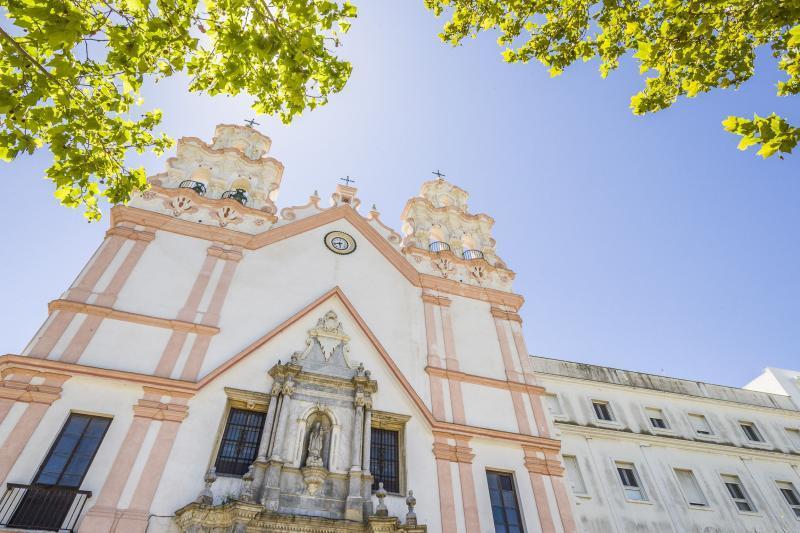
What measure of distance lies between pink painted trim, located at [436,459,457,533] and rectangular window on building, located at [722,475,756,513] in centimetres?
1477

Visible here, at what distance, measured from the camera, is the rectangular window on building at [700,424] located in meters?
22.5

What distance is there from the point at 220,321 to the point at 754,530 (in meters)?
22.3

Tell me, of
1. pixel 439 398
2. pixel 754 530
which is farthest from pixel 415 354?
pixel 754 530

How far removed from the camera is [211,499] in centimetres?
1058

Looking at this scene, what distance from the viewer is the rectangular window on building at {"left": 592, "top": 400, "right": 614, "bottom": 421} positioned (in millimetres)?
21406

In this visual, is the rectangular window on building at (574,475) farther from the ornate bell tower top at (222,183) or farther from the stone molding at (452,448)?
the ornate bell tower top at (222,183)

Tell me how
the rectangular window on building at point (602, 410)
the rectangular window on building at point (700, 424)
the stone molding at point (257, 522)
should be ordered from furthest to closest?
the rectangular window on building at point (700, 424), the rectangular window on building at point (602, 410), the stone molding at point (257, 522)

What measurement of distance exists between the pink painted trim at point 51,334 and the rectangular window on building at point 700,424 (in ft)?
84.7

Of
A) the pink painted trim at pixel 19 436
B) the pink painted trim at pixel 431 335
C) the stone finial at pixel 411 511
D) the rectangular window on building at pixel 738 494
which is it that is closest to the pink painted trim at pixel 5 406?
the pink painted trim at pixel 19 436

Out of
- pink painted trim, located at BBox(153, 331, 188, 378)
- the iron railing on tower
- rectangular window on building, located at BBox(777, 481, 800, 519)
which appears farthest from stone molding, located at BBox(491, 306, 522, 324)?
rectangular window on building, located at BBox(777, 481, 800, 519)

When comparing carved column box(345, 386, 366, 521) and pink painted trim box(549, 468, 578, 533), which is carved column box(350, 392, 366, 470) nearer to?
carved column box(345, 386, 366, 521)

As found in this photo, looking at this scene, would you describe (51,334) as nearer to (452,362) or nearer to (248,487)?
(248,487)

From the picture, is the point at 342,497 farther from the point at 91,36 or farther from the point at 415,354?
the point at 91,36

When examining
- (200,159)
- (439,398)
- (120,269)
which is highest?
(200,159)
